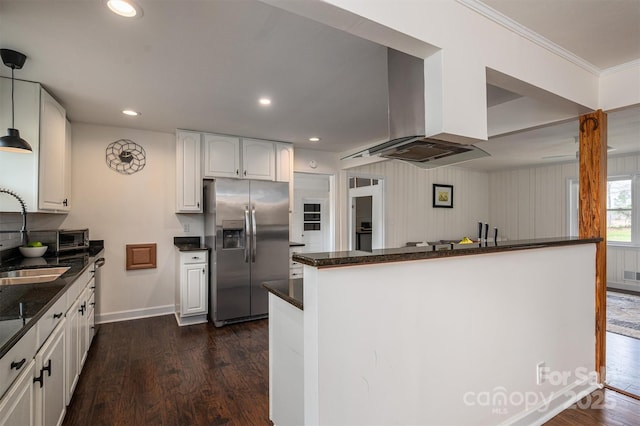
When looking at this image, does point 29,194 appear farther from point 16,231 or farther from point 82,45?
point 82,45

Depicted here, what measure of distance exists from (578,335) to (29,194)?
4.30 meters

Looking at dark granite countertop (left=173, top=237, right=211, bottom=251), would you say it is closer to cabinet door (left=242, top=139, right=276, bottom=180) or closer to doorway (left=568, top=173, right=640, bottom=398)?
cabinet door (left=242, top=139, right=276, bottom=180)

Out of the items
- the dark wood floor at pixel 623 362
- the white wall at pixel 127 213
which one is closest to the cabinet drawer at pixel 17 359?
the white wall at pixel 127 213

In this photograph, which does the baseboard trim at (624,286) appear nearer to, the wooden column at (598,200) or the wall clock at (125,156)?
the wooden column at (598,200)

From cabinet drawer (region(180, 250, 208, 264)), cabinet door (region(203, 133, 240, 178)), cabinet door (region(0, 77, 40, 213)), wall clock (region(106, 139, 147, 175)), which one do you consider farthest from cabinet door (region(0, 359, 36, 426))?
wall clock (region(106, 139, 147, 175))

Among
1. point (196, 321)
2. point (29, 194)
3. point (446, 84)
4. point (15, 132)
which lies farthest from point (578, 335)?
point (29, 194)

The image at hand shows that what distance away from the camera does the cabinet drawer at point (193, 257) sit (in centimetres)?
372

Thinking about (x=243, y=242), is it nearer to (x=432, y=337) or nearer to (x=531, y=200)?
(x=432, y=337)

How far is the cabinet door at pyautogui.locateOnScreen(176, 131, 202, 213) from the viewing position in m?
3.89

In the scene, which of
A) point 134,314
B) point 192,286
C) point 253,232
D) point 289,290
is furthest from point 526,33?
point 134,314

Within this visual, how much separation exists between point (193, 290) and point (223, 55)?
2677 millimetres

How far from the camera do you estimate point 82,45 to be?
6.57 feet

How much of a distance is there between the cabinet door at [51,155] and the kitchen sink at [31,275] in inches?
24.7

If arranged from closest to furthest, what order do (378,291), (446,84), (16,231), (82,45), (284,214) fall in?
(378,291), (446,84), (82,45), (16,231), (284,214)
